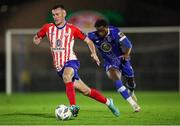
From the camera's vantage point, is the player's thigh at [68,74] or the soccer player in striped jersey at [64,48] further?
the soccer player in striped jersey at [64,48]

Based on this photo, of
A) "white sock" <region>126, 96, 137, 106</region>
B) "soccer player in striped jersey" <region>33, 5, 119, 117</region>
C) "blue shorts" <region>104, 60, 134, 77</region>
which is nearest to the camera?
"soccer player in striped jersey" <region>33, 5, 119, 117</region>

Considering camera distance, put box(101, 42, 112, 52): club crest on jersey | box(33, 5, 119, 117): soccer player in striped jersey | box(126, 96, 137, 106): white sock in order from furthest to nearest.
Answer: box(101, 42, 112, 52): club crest on jersey, box(126, 96, 137, 106): white sock, box(33, 5, 119, 117): soccer player in striped jersey

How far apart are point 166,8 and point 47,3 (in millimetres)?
4606

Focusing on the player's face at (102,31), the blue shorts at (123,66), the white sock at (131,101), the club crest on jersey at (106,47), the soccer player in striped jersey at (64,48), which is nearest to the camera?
the soccer player in striped jersey at (64,48)

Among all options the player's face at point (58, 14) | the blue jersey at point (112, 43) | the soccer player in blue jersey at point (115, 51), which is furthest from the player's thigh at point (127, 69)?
the player's face at point (58, 14)

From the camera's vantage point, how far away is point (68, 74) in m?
12.5

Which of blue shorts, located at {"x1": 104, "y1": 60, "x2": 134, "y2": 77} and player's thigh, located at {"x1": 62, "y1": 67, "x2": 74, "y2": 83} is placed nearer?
player's thigh, located at {"x1": 62, "y1": 67, "x2": 74, "y2": 83}

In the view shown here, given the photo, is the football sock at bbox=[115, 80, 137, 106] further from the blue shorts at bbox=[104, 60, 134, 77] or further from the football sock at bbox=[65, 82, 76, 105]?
the football sock at bbox=[65, 82, 76, 105]

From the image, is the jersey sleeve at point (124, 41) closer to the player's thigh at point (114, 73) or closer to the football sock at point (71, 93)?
the player's thigh at point (114, 73)

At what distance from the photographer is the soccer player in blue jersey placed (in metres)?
14.2

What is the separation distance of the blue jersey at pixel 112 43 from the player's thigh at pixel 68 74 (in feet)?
5.88

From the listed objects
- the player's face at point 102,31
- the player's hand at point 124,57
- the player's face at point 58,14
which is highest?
the player's face at point 58,14

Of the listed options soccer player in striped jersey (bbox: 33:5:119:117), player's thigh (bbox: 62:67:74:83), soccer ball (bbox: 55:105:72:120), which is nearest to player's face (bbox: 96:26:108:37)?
soccer player in striped jersey (bbox: 33:5:119:117)

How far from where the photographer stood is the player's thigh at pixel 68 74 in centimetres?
1244
